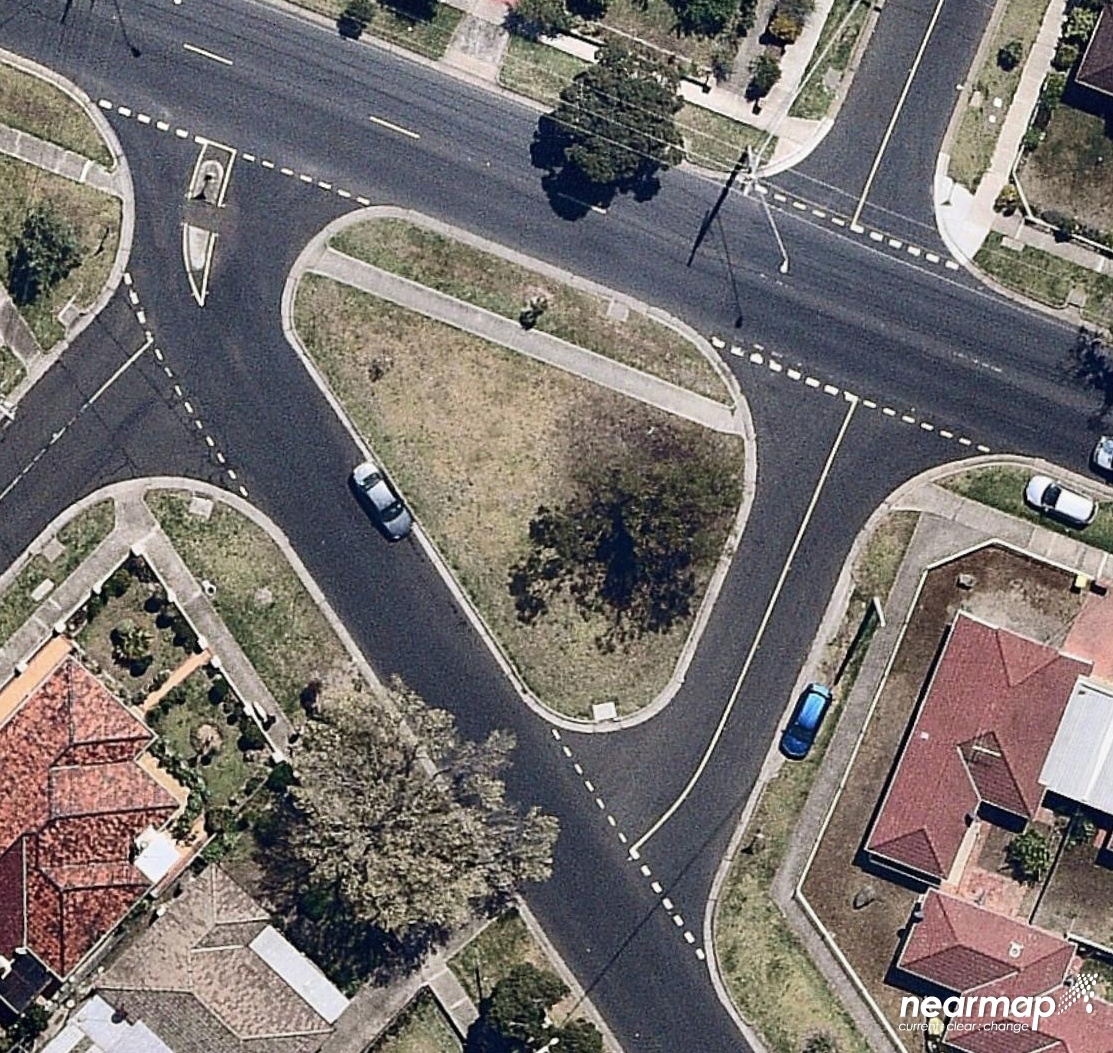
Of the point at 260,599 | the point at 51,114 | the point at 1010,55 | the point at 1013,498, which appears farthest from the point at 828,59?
the point at 260,599

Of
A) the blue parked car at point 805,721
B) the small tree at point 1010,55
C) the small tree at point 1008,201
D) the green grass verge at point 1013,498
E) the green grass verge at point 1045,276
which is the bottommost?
the blue parked car at point 805,721

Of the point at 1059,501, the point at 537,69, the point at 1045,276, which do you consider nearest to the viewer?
the point at 1059,501

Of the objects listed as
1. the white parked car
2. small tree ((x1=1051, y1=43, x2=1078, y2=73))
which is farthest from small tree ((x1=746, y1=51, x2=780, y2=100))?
the white parked car

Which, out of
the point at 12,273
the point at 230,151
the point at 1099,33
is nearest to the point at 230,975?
the point at 12,273

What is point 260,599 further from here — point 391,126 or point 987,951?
point 987,951

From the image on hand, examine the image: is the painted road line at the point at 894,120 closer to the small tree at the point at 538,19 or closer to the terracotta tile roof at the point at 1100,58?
the terracotta tile roof at the point at 1100,58

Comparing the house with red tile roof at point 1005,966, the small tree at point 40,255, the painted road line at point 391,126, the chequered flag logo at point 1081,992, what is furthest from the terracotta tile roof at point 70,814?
the chequered flag logo at point 1081,992
